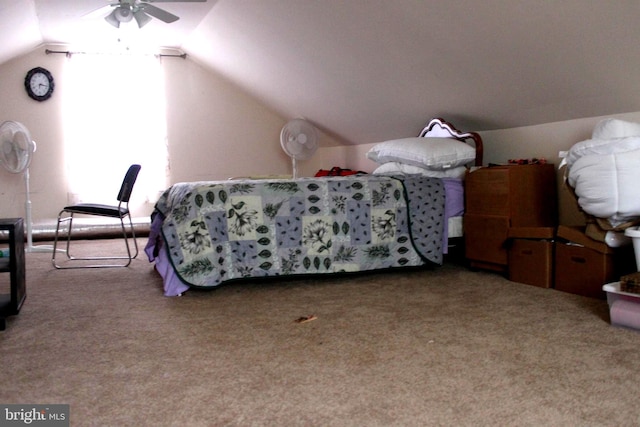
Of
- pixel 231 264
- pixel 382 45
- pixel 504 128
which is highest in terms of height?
pixel 382 45

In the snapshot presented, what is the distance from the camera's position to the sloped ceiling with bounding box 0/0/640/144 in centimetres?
312

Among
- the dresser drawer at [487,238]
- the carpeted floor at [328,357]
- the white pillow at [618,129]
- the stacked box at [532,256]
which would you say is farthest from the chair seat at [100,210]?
the white pillow at [618,129]

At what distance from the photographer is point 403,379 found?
6.34 feet

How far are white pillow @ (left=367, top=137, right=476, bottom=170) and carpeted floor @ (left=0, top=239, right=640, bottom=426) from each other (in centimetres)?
96

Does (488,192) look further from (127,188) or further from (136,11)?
(136,11)

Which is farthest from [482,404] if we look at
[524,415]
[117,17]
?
[117,17]

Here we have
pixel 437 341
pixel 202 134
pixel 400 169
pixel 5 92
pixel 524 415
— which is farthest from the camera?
pixel 202 134

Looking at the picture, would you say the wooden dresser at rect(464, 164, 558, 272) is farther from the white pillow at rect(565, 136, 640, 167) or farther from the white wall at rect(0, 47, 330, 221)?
the white wall at rect(0, 47, 330, 221)

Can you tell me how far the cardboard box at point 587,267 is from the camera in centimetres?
290

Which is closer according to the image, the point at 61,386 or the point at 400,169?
the point at 61,386

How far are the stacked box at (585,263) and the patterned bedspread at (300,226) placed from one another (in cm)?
86

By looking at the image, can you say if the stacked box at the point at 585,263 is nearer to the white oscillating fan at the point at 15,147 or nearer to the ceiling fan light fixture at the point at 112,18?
the ceiling fan light fixture at the point at 112,18

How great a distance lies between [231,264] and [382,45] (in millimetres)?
2096

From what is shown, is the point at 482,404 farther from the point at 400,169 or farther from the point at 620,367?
the point at 400,169
